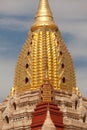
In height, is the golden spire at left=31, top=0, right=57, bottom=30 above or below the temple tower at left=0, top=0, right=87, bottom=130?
above

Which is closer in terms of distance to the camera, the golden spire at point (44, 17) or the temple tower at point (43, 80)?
the temple tower at point (43, 80)

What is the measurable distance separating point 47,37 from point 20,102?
6.21m

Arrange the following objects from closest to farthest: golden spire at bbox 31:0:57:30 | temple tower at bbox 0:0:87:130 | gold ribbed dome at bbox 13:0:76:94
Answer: temple tower at bbox 0:0:87:130, gold ribbed dome at bbox 13:0:76:94, golden spire at bbox 31:0:57:30

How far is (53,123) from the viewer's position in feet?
156

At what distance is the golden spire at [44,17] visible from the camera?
5934 cm

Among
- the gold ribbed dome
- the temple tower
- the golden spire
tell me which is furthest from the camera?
the golden spire

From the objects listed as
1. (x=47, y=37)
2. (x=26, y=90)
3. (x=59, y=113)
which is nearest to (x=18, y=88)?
(x=26, y=90)

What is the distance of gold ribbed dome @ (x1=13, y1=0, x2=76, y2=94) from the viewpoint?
A: 57156mm

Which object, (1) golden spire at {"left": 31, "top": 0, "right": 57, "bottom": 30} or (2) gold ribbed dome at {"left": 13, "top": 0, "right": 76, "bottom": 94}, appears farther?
(1) golden spire at {"left": 31, "top": 0, "right": 57, "bottom": 30}

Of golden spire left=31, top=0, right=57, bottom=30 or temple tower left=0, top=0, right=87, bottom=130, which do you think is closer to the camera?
temple tower left=0, top=0, right=87, bottom=130

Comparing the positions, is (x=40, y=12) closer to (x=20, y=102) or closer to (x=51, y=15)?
(x=51, y=15)

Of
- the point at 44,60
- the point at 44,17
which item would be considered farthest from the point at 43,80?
the point at 44,17

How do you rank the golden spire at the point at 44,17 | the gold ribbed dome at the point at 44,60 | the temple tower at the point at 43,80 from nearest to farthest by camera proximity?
the temple tower at the point at 43,80
the gold ribbed dome at the point at 44,60
the golden spire at the point at 44,17

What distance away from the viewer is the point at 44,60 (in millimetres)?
57719
